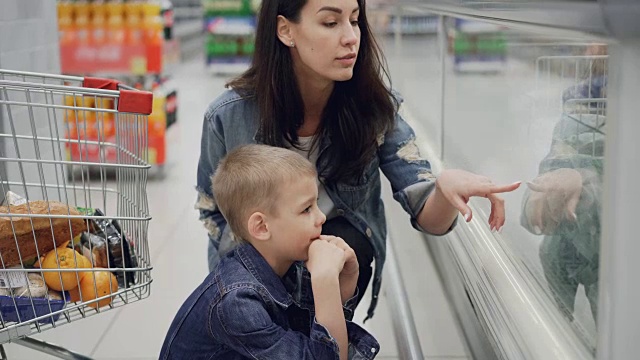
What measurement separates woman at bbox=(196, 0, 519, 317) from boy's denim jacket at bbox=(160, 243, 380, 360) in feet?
1.11

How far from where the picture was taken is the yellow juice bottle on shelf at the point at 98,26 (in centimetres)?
618

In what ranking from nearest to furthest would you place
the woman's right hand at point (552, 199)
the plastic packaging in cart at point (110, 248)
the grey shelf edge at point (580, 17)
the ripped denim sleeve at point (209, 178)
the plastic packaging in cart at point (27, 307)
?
the grey shelf edge at point (580, 17) → the woman's right hand at point (552, 199) → the plastic packaging in cart at point (27, 307) → the plastic packaging in cart at point (110, 248) → the ripped denim sleeve at point (209, 178)

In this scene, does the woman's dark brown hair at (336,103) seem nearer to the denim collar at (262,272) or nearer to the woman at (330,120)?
the woman at (330,120)

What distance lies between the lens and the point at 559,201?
172 cm

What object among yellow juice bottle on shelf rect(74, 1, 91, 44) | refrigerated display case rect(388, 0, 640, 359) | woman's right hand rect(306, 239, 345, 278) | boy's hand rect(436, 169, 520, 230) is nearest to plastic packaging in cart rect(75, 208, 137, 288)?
woman's right hand rect(306, 239, 345, 278)

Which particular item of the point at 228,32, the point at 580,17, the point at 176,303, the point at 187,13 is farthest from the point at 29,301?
the point at 187,13

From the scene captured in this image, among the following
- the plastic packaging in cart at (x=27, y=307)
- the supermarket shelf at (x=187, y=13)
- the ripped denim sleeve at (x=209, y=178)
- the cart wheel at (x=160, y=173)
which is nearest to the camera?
the plastic packaging in cart at (x=27, y=307)

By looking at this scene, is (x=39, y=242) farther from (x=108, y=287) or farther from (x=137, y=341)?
(x=137, y=341)

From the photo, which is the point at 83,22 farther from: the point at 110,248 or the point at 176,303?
the point at 110,248

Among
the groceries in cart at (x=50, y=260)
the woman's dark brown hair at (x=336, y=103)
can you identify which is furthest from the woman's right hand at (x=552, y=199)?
the groceries in cart at (x=50, y=260)

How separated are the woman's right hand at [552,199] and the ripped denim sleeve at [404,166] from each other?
26 centimetres

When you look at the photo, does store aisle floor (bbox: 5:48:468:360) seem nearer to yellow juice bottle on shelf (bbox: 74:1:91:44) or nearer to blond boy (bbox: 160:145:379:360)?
blond boy (bbox: 160:145:379:360)

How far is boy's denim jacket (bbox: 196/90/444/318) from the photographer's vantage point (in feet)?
7.47

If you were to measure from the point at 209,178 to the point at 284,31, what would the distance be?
1.46 feet
